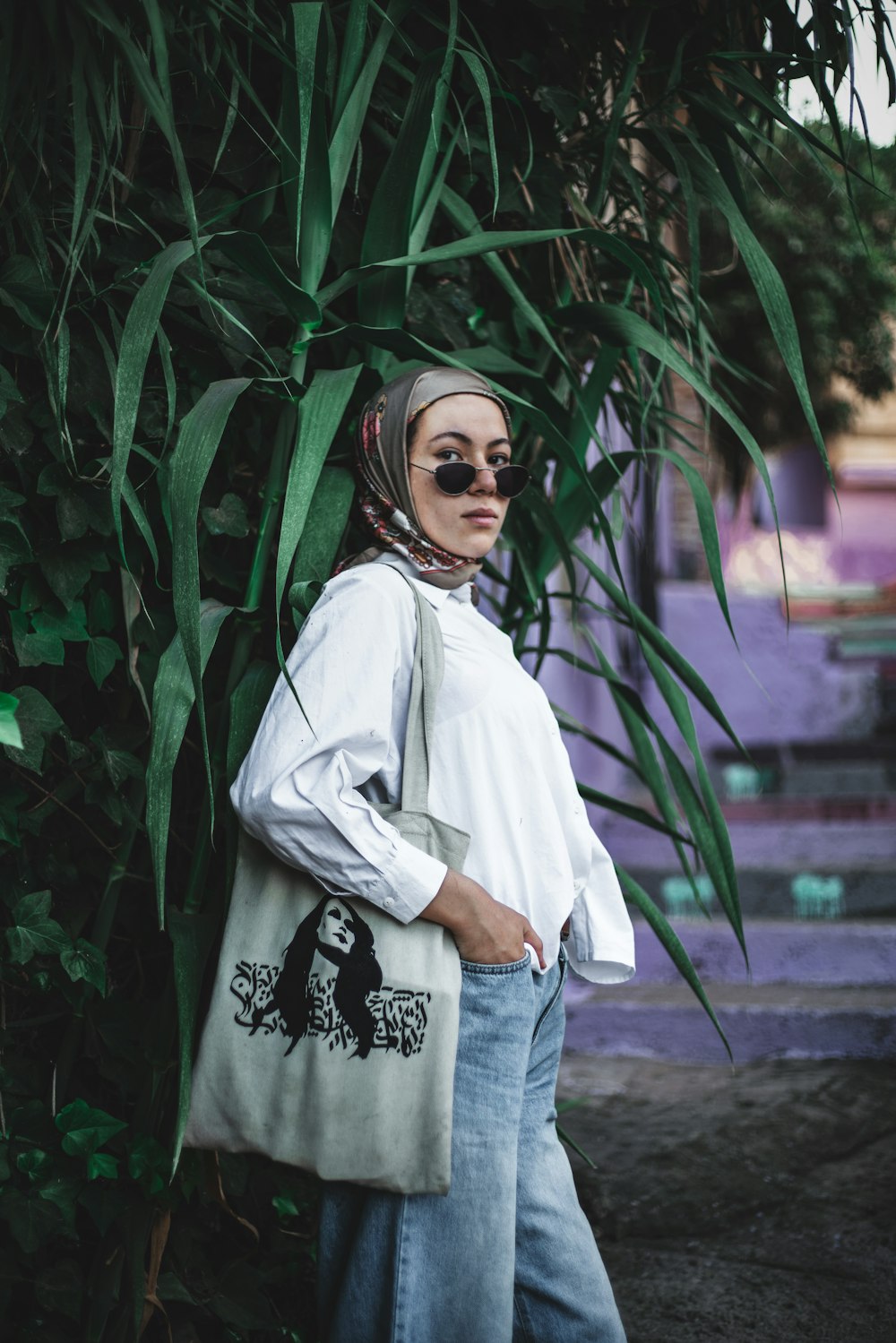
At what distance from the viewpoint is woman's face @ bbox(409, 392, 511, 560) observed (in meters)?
1.76

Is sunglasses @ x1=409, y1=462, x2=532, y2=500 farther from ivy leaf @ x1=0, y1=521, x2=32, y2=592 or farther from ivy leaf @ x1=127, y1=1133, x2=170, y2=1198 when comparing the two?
ivy leaf @ x1=127, y1=1133, x2=170, y2=1198

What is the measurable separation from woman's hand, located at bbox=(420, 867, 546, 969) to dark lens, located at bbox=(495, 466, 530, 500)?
1.76 feet

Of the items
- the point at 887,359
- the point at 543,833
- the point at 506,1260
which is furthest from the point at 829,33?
the point at 887,359

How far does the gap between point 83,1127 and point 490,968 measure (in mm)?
653

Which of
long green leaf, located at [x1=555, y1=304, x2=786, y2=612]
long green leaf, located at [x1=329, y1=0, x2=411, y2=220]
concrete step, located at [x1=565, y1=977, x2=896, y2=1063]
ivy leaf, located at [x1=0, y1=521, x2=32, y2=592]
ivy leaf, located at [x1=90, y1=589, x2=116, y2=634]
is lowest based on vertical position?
concrete step, located at [x1=565, y1=977, x2=896, y2=1063]

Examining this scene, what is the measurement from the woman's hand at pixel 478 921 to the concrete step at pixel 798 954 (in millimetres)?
2785

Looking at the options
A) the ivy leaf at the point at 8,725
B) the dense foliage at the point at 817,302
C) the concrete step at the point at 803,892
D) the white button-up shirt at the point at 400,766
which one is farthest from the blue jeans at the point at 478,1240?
the dense foliage at the point at 817,302

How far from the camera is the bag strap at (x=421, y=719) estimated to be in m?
1.62

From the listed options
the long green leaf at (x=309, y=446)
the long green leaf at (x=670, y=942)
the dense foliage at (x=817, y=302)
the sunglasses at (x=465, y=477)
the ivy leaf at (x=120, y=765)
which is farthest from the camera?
the dense foliage at (x=817, y=302)

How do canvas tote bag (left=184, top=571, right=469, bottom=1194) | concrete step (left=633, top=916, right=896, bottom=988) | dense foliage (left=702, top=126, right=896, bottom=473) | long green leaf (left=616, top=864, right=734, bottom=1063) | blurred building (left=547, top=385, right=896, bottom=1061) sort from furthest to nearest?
dense foliage (left=702, top=126, right=896, bottom=473) → concrete step (left=633, top=916, right=896, bottom=988) → blurred building (left=547, top=385, right=896, bottom=1061) → long green leaf (left=616, top=864, right=734, bottom=1063) → canvas tote bag (left=184, top=571, right=469, bottom=1194)

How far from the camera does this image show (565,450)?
1.83 m

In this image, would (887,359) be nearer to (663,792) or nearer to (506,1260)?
(663,792)

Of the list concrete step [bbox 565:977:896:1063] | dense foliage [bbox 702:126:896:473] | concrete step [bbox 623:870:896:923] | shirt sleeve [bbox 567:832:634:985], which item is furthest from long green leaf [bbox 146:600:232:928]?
dense foliage [bbox 702:126:896:473]

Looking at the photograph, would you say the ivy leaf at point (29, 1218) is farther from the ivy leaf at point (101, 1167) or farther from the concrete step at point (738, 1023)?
the concrete step at point (738, 1023)
